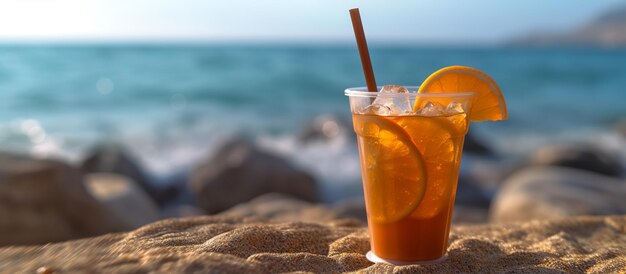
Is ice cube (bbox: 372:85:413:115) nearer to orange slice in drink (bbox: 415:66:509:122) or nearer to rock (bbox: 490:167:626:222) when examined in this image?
orange slice in drink (bbox: 415:66:509:122)

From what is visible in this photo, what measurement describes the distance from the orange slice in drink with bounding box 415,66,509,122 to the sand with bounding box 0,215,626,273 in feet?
1.71

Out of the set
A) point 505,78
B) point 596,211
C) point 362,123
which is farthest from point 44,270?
point 505,78

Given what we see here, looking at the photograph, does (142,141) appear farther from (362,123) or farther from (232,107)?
(362,123)

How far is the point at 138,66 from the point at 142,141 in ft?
55.0

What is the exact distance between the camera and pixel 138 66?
28.3m

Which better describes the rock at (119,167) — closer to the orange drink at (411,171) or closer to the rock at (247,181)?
the rock at (247,181)

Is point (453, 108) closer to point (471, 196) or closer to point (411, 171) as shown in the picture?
point (411, 171)

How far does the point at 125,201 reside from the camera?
17.3ft

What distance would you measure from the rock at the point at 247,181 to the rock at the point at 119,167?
1.15 meters

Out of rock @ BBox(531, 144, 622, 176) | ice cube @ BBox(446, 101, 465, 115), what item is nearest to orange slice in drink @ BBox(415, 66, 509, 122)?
ice cube @ BBox(446, 101, 465, 115)

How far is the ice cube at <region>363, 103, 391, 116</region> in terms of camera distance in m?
1.88

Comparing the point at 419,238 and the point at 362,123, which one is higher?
the point at 362,123

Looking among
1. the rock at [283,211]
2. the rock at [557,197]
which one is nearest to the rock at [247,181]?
the rock at [283,211]

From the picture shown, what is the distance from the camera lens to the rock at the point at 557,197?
402 cm
